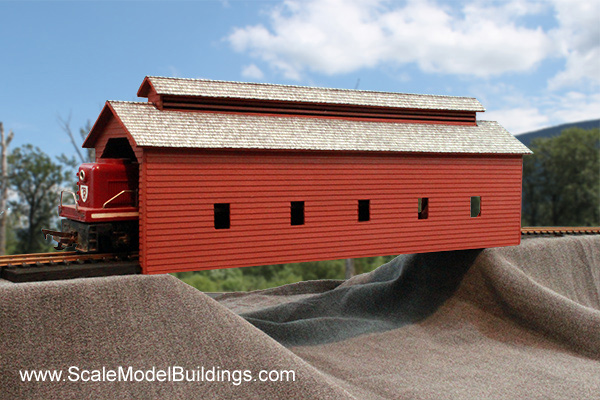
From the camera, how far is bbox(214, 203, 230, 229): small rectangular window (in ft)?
47.9

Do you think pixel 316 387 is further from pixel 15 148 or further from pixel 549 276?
pixel 15 148

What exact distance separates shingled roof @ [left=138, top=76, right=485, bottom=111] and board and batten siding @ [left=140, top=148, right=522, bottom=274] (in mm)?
1811

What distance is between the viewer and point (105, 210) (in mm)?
12508

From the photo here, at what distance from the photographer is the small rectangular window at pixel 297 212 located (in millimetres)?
16016

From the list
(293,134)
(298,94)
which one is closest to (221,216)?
(293,134)

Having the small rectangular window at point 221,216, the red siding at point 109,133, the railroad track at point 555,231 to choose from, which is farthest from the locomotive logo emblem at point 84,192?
the railroad track at point 555,231

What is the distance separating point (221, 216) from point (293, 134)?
382cm

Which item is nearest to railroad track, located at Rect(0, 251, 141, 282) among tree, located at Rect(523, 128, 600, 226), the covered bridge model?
the covered bridge model

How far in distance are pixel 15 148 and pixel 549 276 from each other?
29.4 m

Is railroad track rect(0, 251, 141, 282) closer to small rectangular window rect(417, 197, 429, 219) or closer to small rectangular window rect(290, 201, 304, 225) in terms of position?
small rectangular window rect(290, 201, 304, 225)

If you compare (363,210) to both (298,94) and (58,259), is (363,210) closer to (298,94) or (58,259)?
(298,94)

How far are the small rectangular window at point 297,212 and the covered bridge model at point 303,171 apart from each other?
0.10 m

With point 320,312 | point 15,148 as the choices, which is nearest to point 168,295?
point 320,312

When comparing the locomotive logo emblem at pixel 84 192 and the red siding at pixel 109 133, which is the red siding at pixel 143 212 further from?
the locomotive logo emblem at pixel 84 192
